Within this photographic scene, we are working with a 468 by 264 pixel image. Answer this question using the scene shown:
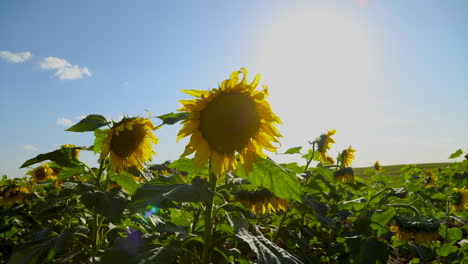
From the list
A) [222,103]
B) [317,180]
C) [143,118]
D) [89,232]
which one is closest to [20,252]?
[89,232]

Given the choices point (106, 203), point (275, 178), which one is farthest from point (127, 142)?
point (275, 178)

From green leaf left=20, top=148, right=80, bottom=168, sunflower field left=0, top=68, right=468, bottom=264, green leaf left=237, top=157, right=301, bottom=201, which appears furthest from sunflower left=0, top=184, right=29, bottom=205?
green leaf left=237, top=157, right=301, bottom=201

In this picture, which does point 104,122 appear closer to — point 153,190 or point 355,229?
point 153,190

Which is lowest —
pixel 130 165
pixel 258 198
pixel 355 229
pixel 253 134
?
pixel 355 229

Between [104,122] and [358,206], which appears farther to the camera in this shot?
[358,206]

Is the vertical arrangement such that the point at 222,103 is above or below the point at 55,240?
above

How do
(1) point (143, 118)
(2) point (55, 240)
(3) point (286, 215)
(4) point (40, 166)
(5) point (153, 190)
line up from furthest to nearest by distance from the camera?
1. (4) point (40, 166)
2. (3) point (286, 215)
3. (1) point (143, 118)
4. (2) point (55, 240)
5. (5) point (153, 190)

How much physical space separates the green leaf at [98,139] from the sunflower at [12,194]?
12.8 ft

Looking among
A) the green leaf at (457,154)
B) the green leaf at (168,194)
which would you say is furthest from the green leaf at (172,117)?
the green leaf at (457,154)

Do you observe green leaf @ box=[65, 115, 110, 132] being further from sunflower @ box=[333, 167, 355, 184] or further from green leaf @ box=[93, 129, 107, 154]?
sunflower @ box=[333, 167, 355, 184]

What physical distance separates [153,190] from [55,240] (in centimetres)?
115

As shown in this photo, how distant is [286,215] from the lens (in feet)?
9.61

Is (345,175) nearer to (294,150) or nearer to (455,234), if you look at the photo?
(455,234)

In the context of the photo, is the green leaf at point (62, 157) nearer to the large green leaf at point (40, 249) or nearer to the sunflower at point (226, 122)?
the large green leaf at point (40, 249)
